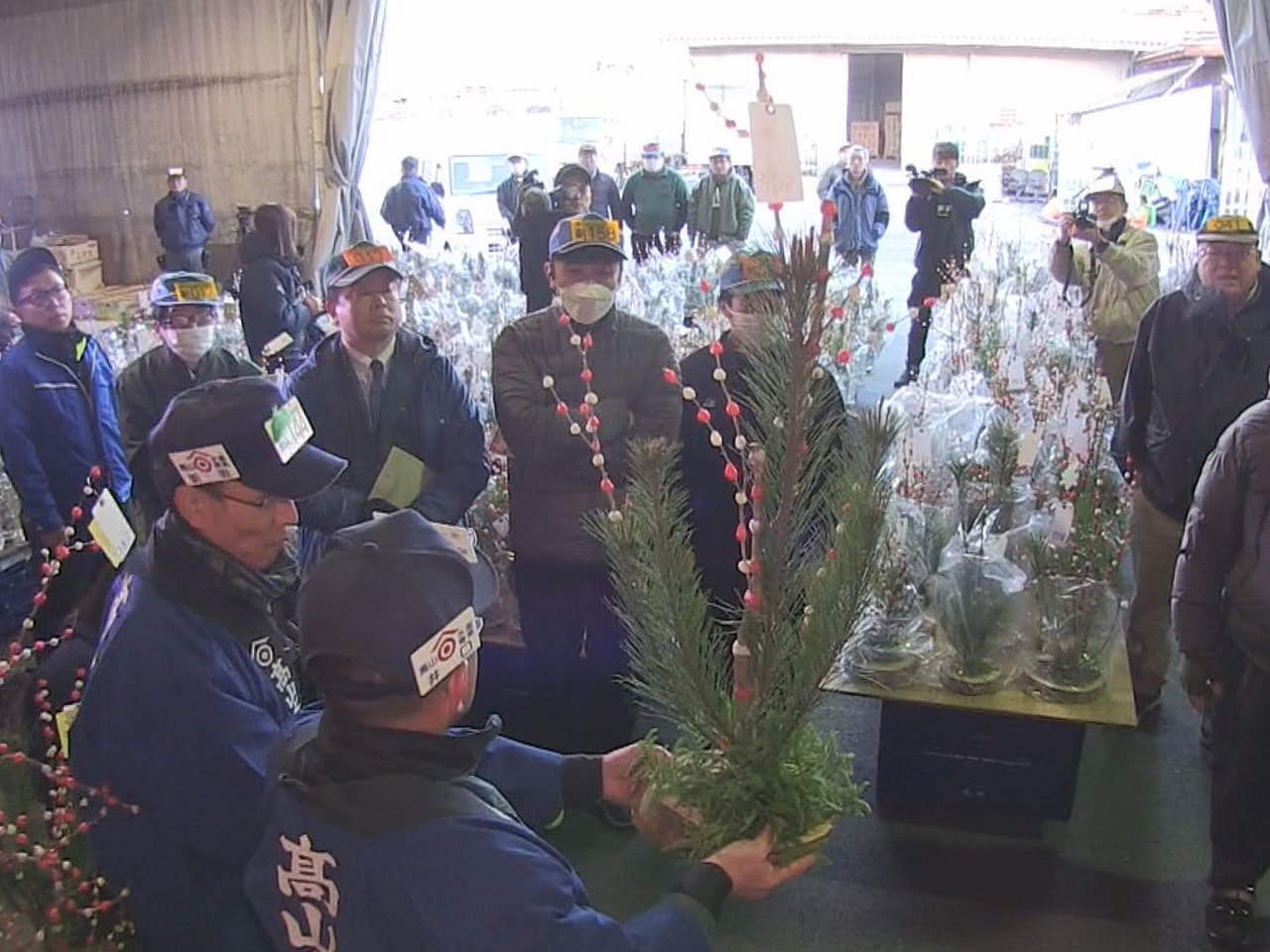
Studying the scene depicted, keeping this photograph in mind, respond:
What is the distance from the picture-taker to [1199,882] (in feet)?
8.02

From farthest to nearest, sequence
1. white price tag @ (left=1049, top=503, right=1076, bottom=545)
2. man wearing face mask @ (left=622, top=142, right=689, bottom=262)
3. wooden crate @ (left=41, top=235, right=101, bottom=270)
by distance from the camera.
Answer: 1. wooden crate @ (left=41, top=235, right=101, bottom=270)
2. man wearing face mask @ (left=622, top=142, right=689, bottom=262)
3. white price tag @ (left=1049, top=503, right=1076, bottom=545)

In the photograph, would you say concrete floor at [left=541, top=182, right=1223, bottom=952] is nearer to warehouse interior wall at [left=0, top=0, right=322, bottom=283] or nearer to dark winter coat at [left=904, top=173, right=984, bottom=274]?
dark winter coat at [left=904, top=173, right=984, bottom=274]

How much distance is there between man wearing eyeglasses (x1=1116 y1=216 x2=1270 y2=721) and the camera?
9.29ft

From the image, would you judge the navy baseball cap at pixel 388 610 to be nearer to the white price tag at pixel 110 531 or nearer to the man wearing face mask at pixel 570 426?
the white price tag at pixel 110 531

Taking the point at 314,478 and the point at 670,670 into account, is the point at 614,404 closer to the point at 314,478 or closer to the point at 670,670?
the point at 314,478

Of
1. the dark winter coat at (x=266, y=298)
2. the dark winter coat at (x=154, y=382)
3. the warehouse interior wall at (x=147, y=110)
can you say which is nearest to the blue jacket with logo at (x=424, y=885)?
the dark winter coat at (x=154, y=382)

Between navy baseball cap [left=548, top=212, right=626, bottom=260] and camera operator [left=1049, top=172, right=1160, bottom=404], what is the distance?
2.40 m

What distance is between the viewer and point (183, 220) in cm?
729

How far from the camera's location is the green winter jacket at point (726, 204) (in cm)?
705

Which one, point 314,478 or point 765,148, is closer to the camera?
point 765,148

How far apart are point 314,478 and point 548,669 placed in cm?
138

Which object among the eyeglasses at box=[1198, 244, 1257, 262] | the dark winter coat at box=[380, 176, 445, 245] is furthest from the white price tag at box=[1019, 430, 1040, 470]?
the dark winter coat at box=[380, 176, 445, 245]

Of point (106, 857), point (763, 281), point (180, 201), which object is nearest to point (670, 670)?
point (763, 281)

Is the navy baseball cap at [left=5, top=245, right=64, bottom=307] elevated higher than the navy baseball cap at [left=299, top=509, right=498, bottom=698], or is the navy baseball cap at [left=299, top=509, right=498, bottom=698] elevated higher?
the navy baseball cap at [left=5, top=245, right=64, bottom=307]
